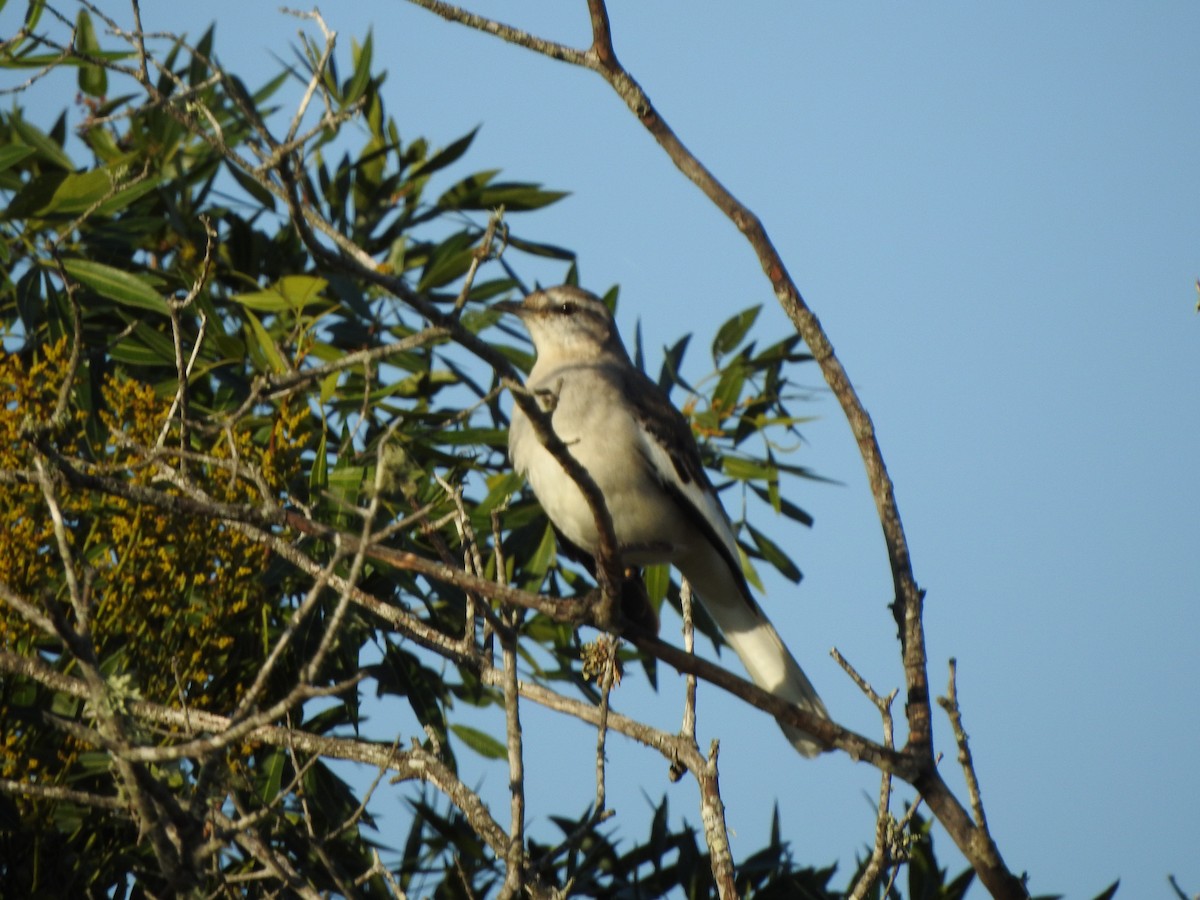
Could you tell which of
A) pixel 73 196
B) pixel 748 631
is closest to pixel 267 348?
pixel 73 196

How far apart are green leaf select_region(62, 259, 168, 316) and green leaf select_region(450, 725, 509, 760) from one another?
176 cm

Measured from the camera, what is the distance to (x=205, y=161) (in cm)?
555

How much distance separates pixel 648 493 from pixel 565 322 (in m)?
1.04

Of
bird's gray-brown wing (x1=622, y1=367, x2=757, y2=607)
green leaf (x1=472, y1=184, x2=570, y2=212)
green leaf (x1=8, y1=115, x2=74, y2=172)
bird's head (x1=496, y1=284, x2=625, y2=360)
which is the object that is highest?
green leaf (x1=472, y1=184, x2=570, y2=212)

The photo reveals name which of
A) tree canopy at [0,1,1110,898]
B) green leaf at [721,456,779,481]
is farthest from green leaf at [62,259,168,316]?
green leaf at [721,456,779,481]

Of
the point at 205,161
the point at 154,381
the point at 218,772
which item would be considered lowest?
the point at 218,772

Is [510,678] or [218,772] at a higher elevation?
[510,678]

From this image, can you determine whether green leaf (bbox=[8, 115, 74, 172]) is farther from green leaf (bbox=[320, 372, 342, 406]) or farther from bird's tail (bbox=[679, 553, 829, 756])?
bird's tail (bbox=[679, 553, 829, 756])

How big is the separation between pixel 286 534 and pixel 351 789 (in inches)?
36.5

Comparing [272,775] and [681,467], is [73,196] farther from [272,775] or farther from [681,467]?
[681,467]

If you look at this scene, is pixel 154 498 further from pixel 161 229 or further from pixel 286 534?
pixel 161 229

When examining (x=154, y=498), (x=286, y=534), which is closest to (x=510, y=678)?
(x=154, y=498)

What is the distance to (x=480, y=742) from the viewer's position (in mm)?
5035

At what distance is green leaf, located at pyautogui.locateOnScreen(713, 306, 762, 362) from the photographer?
5.60 metres
